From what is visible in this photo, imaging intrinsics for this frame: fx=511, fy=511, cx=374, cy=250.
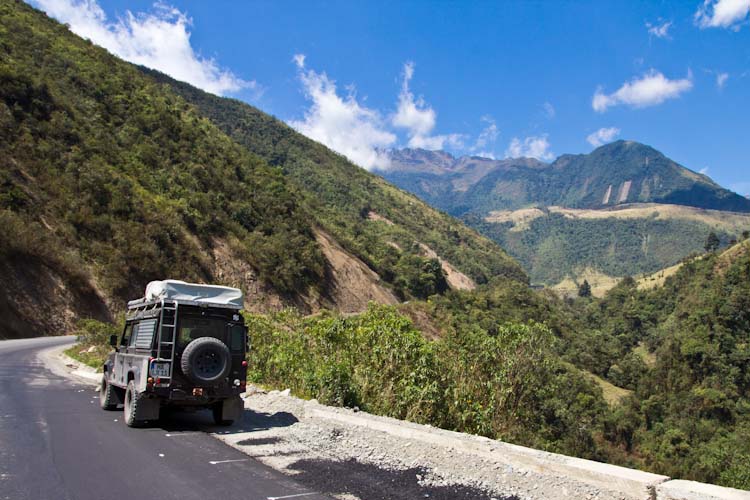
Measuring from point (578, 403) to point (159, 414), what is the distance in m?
42.3

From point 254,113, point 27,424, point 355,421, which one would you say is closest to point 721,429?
point 355,421

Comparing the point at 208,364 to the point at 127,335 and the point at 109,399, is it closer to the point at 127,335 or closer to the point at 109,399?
the point at 127,335

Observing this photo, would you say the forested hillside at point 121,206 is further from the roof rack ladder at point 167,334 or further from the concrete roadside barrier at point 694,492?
the concrete roadside barrier at point 694,492

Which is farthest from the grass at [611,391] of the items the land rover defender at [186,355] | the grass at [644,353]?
the land rover defender at [186,355]

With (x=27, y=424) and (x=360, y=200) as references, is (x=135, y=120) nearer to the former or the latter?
(x=27, y=424)

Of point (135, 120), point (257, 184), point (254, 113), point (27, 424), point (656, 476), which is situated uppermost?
point (254, 113)

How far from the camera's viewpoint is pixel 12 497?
209 inches

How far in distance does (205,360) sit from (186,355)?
35 centimetres

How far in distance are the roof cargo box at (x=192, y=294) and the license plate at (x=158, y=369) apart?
1134 mm

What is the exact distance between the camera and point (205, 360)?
895 cm

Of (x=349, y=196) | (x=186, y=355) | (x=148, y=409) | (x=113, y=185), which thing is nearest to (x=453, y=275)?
(x=349, y=196)

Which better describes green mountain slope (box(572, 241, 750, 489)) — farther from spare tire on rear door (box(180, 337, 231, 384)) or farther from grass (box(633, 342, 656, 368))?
spare tire on rear door (box(180, 337, 231, 384))

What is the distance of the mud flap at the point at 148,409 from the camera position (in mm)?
8977

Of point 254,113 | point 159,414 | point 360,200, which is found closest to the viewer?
point 159,414
